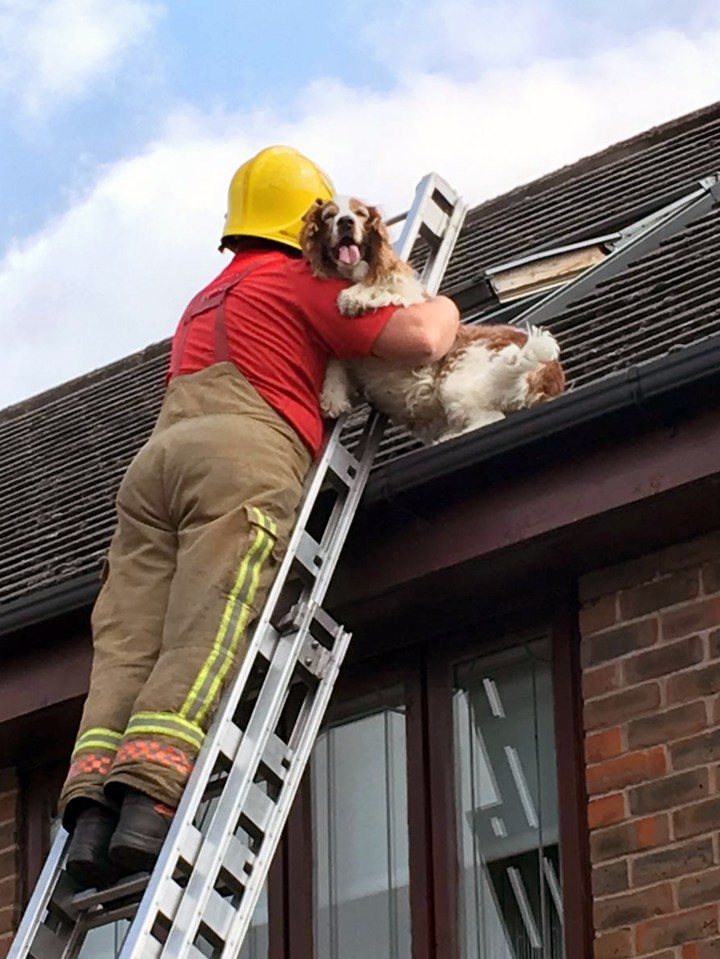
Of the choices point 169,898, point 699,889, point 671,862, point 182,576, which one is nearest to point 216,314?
point 182,576

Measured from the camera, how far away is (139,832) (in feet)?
20.3

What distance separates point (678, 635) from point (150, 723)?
162 cm

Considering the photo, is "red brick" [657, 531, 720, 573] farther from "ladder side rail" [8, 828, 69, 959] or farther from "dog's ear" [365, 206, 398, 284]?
"ladder side rail" [8, 828, 69, 959]

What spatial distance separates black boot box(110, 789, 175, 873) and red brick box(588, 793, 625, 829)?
138cm

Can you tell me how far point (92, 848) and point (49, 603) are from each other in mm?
1696

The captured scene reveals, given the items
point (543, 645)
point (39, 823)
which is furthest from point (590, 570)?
point (39, 823)

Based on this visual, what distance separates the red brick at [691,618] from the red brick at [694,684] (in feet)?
0.40

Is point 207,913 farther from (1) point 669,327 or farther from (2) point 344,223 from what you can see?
(1) point 669,327

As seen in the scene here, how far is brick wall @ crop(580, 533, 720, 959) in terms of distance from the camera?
6.74m

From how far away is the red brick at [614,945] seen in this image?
6.79 metres

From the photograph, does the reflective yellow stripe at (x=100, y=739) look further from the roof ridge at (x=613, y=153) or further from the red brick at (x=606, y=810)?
the roof ridge at (x=613, y=153)

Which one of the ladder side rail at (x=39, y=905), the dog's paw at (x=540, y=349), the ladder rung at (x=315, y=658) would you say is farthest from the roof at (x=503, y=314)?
the ladder side rail at (x=39, y=905)

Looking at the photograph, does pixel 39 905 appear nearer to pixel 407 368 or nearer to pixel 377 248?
pixel 407 368

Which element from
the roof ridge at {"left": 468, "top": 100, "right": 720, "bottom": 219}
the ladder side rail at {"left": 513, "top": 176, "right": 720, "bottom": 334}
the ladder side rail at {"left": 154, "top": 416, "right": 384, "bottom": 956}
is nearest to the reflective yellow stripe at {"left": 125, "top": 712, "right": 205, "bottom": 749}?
the ladder side rail at {"left": 154, "top": 416, "right": 384, "bottom": 956}
